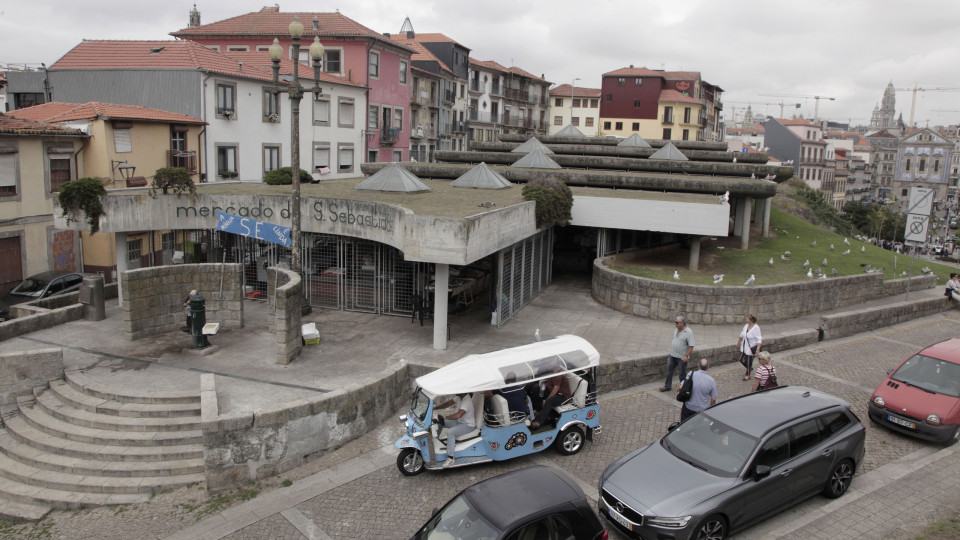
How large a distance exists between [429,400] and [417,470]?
4.24ft

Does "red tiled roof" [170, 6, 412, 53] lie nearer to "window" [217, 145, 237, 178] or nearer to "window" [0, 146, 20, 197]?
"window" [217, 145, 237, 178]

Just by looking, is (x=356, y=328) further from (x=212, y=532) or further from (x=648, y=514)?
(x=648, y=514)

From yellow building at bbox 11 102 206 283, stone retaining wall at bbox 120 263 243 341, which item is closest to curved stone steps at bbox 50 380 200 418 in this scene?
stone retaining wall at bbox 120 263 243 341

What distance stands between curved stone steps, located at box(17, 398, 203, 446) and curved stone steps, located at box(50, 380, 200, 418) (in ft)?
1.24

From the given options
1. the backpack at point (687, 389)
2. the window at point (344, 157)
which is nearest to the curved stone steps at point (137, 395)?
the backpack at point (687, 389)

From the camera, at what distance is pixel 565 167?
33531 millimetres

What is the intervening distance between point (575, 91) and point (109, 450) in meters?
77.4

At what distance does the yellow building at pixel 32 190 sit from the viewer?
23969 mm

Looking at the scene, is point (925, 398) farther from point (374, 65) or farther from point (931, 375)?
point (374, 65)

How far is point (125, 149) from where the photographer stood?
26.5 metres

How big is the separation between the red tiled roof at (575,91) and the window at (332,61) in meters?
46.5

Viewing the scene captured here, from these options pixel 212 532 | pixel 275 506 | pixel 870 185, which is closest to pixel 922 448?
pixel 275 506

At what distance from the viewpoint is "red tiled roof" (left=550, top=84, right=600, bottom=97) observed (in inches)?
3213

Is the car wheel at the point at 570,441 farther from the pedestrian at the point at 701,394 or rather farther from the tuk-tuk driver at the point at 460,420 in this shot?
the pedestrian at the point at 701,394
